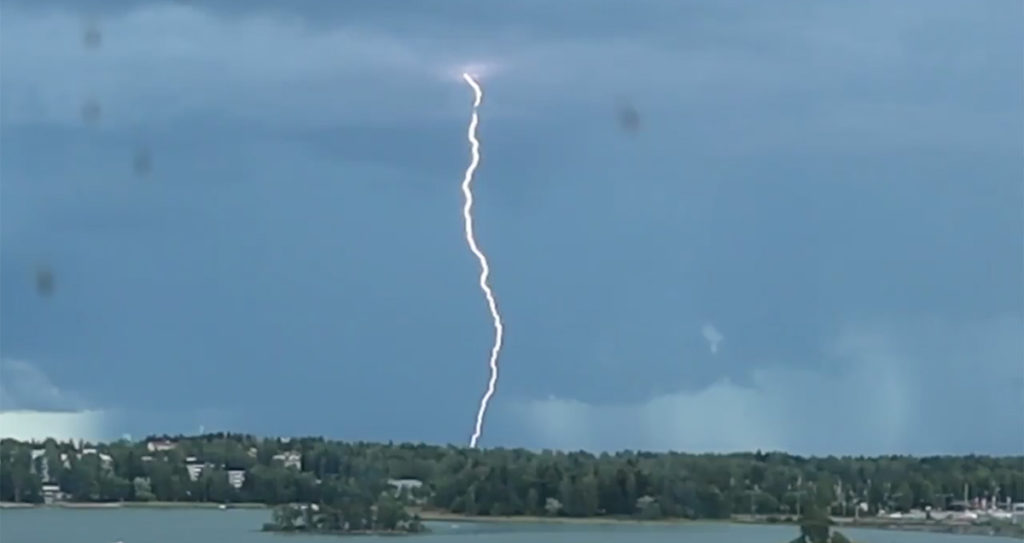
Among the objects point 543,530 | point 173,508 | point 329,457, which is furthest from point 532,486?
point 173,508

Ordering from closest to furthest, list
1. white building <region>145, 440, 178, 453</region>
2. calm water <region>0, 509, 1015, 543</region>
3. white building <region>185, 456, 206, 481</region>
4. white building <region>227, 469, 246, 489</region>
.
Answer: calm water <region>0, 509, 1015, 543</region>
white building <region>227, 469, 246, 489</region>
white building <region>185, 456, 206, 481</region>
white building <region>145, 440, 178, 453</region>

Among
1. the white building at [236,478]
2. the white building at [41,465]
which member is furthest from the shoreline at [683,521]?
the white building at [236,478]

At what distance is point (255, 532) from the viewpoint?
33.4 meters

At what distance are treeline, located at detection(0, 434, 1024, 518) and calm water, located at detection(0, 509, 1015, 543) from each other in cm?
37

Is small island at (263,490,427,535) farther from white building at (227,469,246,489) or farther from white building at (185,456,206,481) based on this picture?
white building at (185,456,206,481)

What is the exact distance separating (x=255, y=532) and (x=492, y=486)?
325cm

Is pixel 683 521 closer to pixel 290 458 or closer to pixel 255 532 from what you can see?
pixel 255 532

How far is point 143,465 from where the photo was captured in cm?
3572

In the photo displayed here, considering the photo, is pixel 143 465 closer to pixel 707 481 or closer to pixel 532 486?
pixel 532 486

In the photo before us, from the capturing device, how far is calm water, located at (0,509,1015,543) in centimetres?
3241

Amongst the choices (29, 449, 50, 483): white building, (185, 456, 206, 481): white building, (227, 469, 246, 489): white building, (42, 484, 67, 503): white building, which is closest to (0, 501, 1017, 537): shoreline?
(42, 484, 67, 503): white building

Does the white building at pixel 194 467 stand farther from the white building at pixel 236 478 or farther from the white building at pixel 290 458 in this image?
the white building at pixel 290 458

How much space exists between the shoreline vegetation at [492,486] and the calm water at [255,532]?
0.23m

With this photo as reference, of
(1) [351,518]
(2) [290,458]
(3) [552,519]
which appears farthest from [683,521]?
(2) [290,458]
